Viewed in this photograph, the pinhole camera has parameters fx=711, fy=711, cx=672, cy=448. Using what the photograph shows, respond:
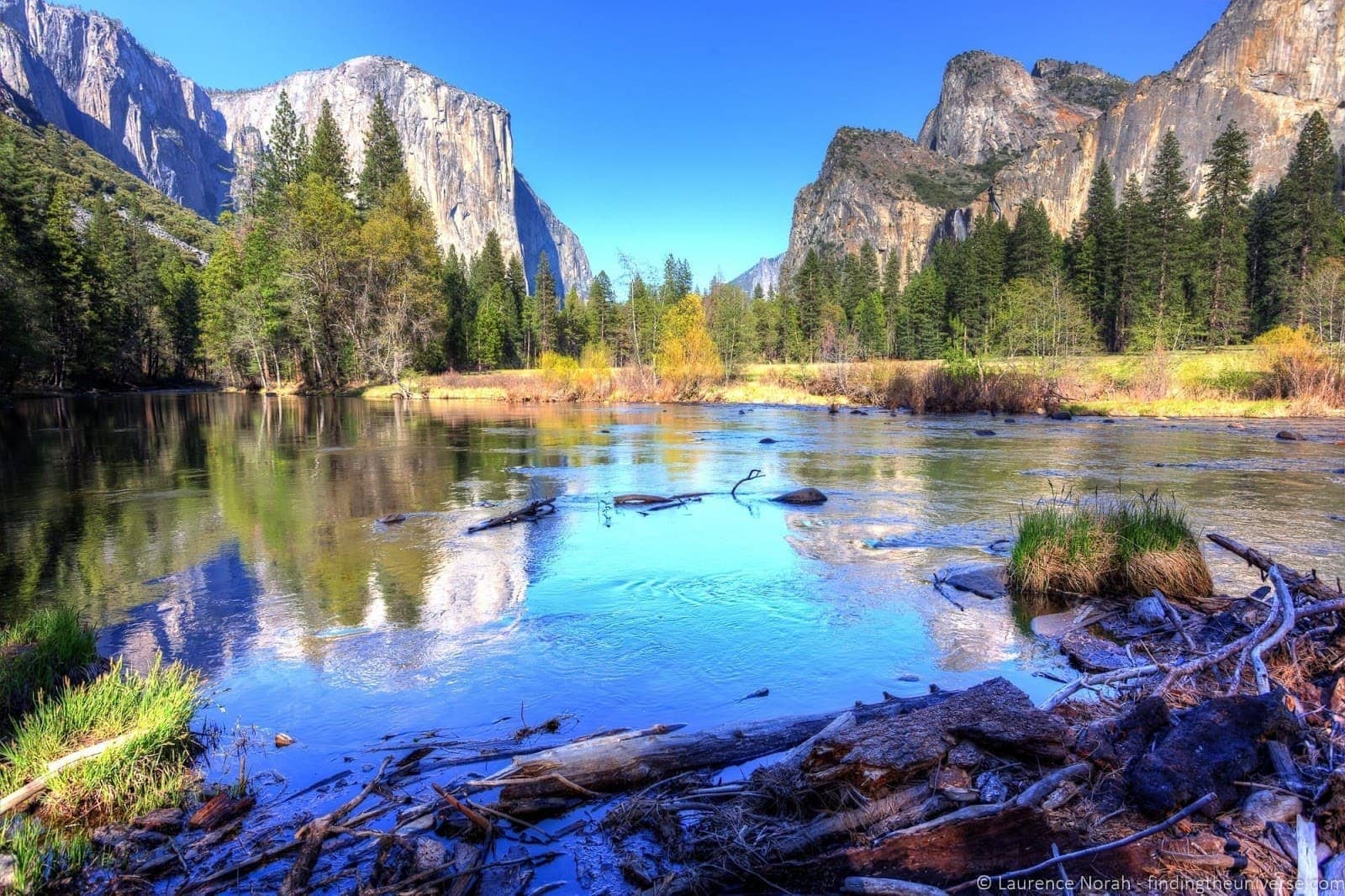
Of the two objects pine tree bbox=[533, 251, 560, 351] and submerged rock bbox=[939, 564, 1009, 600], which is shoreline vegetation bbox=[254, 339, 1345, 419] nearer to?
submerged rock bbox=[939, 564, 1009, 600]

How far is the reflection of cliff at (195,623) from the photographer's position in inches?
294

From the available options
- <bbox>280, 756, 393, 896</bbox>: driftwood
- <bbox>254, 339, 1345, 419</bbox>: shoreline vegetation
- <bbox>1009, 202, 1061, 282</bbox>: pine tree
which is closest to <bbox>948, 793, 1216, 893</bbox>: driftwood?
<bbox>280, 756, 393, 896</bbox>: driftwood

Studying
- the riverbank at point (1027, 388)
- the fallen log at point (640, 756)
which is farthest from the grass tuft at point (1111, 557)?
the riverbank at point (1027, 388)

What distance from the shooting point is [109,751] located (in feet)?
15.5

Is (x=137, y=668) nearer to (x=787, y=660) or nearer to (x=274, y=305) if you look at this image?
(x=787, y=660)

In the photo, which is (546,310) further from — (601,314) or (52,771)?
(52,771)

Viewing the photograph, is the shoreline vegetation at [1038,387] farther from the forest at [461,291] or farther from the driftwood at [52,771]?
the driftwood at [52,771]

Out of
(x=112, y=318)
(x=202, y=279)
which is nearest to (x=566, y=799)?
(x=112, y=318)

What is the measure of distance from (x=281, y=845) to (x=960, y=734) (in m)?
4.03

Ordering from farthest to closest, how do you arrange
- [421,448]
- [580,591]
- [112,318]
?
[112,318] → [421,448] → [580,591]

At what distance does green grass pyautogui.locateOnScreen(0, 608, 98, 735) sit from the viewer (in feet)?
18.4

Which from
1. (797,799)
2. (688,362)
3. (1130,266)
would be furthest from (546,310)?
(797,799)

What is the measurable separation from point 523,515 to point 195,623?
6.69m

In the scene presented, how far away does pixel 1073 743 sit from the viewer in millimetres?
4438
